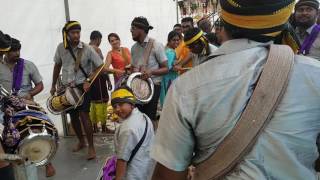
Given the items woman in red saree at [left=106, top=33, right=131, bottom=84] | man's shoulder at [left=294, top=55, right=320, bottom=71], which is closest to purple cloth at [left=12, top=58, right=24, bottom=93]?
woman in red saree at [left=106, top=33, right=131, bottom=84]

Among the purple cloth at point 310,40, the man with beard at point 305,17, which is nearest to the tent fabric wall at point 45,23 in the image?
the man with beard at point 305,17

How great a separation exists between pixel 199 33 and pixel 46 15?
225 centimetres

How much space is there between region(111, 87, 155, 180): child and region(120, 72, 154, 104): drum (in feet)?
4.86

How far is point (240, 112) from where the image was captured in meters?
1.18

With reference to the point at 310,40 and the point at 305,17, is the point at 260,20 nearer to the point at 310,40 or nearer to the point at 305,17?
the point at 310,40

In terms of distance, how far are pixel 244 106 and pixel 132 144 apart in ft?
6.68

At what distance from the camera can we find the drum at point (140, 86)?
192 inches

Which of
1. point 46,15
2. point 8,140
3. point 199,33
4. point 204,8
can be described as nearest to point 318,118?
point 8,140

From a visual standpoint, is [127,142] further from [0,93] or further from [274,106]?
[274,106]

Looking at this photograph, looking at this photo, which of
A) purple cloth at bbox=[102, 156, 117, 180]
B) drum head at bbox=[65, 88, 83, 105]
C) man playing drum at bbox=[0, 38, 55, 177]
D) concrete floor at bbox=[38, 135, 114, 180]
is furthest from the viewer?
drum head at bbox=[65, 88, 83, 105]

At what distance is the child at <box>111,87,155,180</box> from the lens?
3127 mm

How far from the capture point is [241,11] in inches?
47.2

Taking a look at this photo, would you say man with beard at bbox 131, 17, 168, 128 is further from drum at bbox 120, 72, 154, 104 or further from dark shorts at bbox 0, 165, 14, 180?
dark shorts at bbox 0, 165, 14, 180

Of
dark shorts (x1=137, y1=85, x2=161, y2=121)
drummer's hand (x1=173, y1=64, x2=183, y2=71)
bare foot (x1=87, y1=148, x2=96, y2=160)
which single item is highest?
drummer's hand (x1=173, y1=64, x2=183, y2=71)
